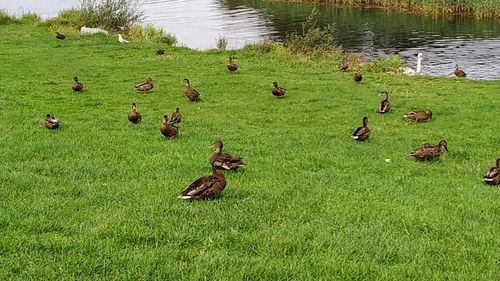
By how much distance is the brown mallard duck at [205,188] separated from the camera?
8398 millimetres

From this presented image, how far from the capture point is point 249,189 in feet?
30.1

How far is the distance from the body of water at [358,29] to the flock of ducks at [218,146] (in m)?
15.2

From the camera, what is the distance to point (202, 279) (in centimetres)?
595

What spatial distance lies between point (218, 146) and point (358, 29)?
43402 mm

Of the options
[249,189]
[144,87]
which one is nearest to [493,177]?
[249,189]

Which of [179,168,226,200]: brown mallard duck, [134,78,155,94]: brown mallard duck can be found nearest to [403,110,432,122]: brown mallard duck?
[134,78,155,94]: brown mallard duck

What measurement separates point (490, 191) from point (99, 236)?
6.87 metres

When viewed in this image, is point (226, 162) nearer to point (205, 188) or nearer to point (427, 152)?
point (205, 188)

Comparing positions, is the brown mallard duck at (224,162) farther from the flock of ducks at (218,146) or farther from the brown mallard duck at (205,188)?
the brown mallard duck at (205,188)

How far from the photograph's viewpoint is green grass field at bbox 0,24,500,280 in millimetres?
6410

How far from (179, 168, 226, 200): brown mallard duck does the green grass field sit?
0.15m

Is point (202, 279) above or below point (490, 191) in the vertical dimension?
above

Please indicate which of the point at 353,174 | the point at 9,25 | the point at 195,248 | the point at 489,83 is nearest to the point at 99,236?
the point at 195,248

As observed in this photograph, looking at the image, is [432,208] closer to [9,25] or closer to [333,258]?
[333,258]
